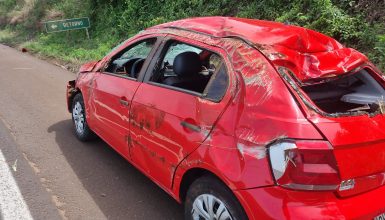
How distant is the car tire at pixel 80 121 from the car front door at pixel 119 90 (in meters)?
0.49

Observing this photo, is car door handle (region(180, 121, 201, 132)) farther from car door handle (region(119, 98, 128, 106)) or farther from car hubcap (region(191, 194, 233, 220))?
car door handle (region(119, 98, 128, 106))

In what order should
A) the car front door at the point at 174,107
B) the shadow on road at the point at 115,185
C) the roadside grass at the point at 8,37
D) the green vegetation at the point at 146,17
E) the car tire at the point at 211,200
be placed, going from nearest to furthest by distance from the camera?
the car tire at the point at 211,200 < the car front door at the point at 174,107 < the shadow on road at the point at 115,185 < the green vegetation at the point at 146,17 < the roadside grass at the point at 8,37

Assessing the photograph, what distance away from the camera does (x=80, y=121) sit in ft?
18.7

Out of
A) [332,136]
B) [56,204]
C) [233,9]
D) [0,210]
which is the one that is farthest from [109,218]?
[233,9]

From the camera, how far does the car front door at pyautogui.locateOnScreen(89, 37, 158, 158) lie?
416cm

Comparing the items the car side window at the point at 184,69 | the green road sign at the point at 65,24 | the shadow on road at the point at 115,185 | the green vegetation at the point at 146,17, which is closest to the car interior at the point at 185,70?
the car side window at the point at 184,69

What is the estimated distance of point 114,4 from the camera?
55.7 feet

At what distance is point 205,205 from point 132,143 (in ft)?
4.23

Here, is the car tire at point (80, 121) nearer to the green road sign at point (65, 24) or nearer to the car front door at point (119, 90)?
the car front door at point (119, 90)

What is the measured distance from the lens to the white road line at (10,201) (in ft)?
12.6

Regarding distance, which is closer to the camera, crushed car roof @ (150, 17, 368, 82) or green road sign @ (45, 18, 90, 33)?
crushed car roof @ (150, 17, 368, 82)

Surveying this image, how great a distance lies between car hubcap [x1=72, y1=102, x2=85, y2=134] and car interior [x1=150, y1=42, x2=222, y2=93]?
2.05 metres

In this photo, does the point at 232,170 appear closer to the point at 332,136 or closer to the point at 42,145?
the point at 332,136

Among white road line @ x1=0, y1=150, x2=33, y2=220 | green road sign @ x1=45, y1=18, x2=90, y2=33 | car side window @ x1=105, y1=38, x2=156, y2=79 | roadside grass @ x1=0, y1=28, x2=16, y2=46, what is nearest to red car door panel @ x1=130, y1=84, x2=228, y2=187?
car side window @ x1=105, y1=38, x2=156, y2=79
